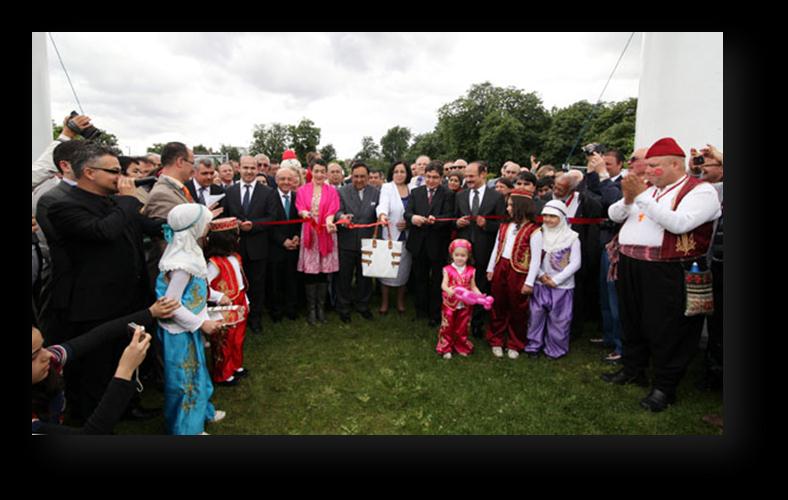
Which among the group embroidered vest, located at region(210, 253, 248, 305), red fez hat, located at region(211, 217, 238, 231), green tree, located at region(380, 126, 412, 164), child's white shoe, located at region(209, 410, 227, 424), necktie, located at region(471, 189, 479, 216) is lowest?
child's white shoe, located at region(209, 410, 227, 424)

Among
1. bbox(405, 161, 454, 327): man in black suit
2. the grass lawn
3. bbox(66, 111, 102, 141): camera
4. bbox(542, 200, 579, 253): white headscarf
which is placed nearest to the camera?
the grass lawn

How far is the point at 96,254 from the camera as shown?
A: 3.09 meters

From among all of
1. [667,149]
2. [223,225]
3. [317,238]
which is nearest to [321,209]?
[317,238]

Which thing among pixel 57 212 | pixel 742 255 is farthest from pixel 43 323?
pixel 742 255

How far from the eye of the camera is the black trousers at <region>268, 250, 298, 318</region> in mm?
6160

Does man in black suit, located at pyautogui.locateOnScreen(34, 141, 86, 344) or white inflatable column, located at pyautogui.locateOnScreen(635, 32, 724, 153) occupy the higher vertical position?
white inflatable column, located at pyautogui.locateOnScreen(635, 32, 724, 153)

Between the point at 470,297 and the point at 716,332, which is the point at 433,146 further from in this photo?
the point at 716,332

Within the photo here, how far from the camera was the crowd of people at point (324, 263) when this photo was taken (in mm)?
3020

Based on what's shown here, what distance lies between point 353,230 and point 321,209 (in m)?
0.59

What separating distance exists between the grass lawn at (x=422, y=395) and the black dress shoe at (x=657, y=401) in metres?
0.08

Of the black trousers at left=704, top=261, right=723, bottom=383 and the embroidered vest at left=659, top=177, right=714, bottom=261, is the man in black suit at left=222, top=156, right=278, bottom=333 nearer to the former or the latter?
the embroidered vest at left=659, top=177, right=714, bottom=261

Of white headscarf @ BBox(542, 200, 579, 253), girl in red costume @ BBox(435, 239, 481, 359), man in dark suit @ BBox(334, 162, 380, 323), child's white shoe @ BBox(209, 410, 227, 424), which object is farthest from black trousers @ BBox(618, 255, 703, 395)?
child's white shoe @ BBox(209, 410, 227, 424)

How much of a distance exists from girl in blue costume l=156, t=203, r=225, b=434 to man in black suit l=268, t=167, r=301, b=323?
2717 mm
